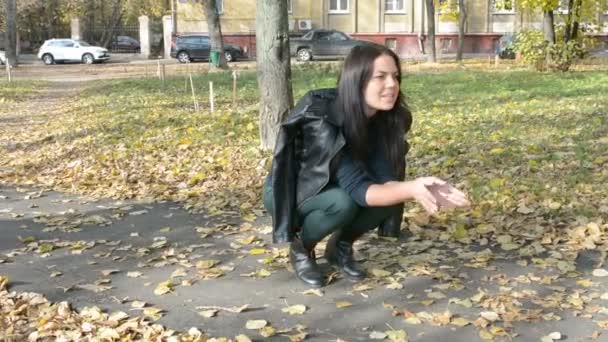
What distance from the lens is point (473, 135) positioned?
28.6 ft

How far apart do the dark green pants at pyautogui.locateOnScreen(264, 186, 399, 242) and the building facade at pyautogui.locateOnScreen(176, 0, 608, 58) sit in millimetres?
37524

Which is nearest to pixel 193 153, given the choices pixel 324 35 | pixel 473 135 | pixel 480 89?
pixel 473 135

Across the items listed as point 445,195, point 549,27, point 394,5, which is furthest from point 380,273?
point 394,5

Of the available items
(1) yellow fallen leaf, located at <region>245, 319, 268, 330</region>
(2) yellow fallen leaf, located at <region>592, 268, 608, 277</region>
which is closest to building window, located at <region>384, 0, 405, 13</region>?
(2) yellow fallen leaf, located at <region>592, 268, 608, 277</region>

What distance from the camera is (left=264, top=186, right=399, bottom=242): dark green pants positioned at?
3.89 metres

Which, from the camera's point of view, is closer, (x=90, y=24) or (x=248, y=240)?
(x=248, y=240)

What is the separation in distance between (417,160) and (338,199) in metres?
3.84

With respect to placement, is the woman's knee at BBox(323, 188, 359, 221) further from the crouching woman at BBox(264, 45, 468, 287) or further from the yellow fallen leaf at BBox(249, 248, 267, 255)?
the yellow fallen leaf at BBox(249, 248, 267, 255)

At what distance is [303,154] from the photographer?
3.94m

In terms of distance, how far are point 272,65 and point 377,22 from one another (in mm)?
34813

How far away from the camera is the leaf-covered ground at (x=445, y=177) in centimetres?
416

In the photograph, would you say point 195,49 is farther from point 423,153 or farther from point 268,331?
point 268,331

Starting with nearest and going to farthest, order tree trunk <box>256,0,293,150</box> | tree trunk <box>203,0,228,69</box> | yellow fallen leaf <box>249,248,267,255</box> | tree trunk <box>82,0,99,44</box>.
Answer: yellow fallen leaf <box>249,248,267,255</box>, tree trunk <box>256,0,293,150</box>, tree trunk <box>203,0,228,69</box>, tree trunk <box>82,0,99,44</box>

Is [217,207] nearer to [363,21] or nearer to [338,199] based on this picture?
[338,199]
